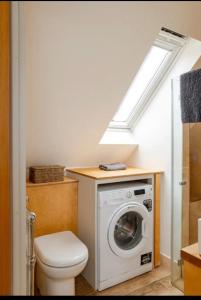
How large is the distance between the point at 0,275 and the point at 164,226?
175cm

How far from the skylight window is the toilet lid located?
1437 millimetres

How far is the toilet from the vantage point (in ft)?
2.00

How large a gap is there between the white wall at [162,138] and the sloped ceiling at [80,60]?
0.53 meters

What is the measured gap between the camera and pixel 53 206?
1006 mm

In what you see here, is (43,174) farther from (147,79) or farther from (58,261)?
(147,79)

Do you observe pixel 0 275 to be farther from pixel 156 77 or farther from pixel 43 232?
pixel 156 77

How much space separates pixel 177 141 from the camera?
184 centimetres

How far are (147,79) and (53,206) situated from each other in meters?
1.63

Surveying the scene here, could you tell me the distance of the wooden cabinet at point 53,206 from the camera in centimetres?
88

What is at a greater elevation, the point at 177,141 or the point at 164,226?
the point at 177,141

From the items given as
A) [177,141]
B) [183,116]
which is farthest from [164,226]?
[183,116]

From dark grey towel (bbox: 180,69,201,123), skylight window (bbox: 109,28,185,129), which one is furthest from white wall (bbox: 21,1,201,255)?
dark grey towel (bbox: 180,69,201,123)

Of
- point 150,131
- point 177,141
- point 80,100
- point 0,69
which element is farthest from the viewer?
point 150,131

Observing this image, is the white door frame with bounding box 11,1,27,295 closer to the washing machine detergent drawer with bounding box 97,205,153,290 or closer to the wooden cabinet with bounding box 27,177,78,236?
the wooden cabinet with bounding box 27,177,78,236
